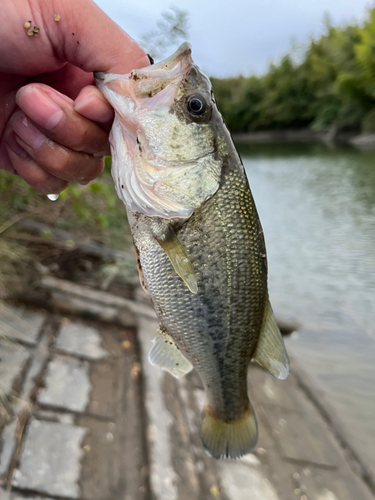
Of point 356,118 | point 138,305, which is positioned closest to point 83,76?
point 138,305

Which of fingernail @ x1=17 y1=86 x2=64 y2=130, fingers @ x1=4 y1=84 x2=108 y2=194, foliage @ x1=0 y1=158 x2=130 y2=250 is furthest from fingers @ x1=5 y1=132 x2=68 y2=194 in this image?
foliage @ x1=0 y1=158 x2=130 y2=250

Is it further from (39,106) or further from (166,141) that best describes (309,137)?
(39,106)

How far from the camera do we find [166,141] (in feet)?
4.66

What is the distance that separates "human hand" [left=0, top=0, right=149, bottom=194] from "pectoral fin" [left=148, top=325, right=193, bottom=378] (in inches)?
32.8

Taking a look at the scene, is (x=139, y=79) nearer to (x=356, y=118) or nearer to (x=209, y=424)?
(x=209, y=424)

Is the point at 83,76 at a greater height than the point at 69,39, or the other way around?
the point at 69,39

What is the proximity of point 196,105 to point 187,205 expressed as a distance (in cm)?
39

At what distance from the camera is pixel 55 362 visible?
3.06 meters

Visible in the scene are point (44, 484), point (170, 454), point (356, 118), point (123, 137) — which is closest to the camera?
point (123, 137)

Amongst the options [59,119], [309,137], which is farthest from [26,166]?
[309,137]

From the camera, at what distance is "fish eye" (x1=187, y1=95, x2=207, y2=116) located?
55.7 inches

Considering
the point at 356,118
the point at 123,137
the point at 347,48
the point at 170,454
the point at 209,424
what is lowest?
the point at 170,454

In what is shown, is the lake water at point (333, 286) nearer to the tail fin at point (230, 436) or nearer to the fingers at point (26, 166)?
the tail fin at point (230, 436)

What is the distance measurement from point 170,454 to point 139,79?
7.70 feet
